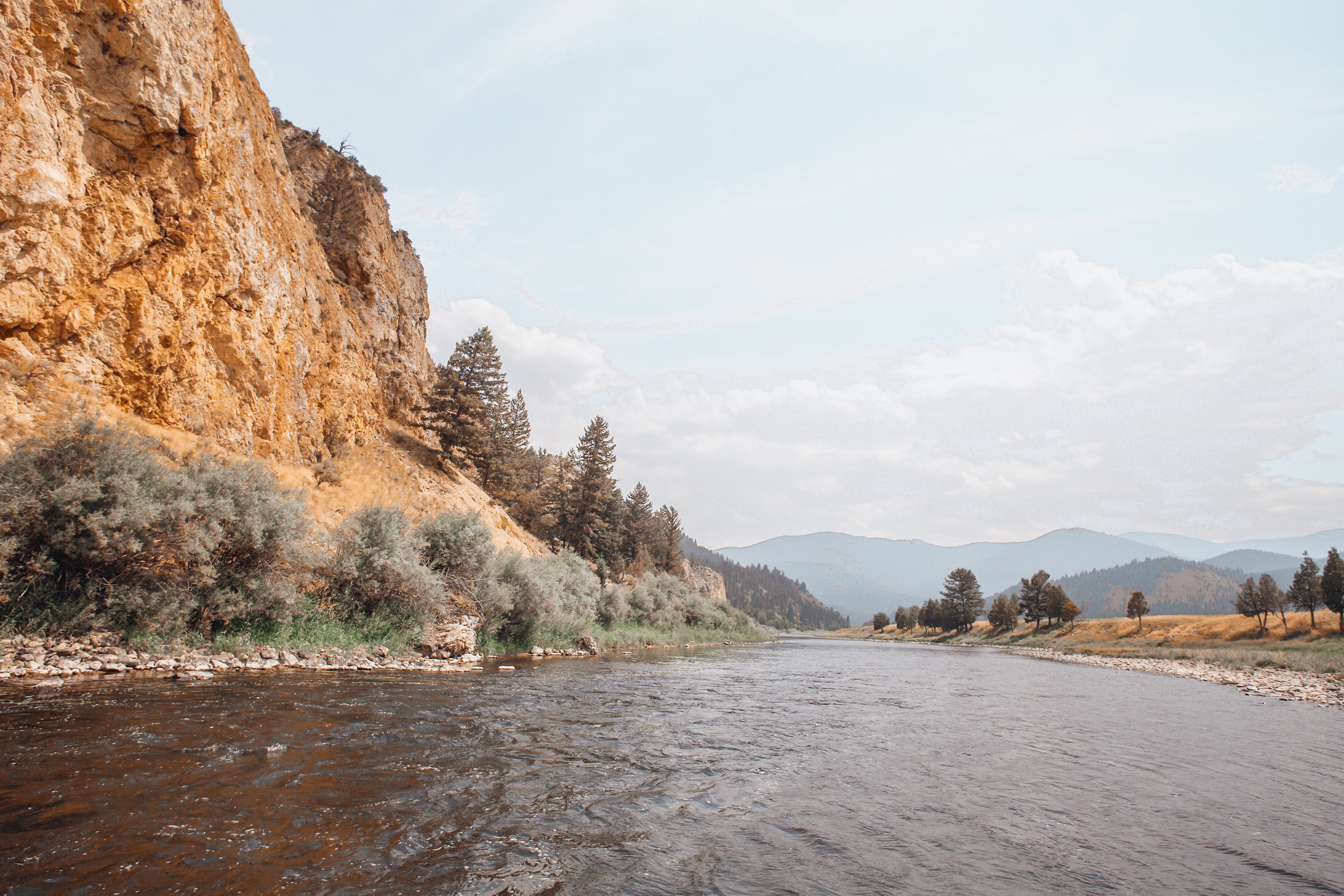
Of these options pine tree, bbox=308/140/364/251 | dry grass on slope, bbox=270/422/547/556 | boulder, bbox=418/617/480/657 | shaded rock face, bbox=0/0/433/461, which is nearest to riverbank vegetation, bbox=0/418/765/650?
boulder, bbox=418/617/480/657

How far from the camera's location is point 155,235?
792 inches

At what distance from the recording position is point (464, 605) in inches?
918

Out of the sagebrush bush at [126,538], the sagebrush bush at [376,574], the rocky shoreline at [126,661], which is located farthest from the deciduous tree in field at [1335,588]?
the sagebrush bush at [126,538]

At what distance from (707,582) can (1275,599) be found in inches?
3300

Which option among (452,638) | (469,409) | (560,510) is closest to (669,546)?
(560,510)

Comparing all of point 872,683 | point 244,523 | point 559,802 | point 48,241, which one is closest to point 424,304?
point 48,241

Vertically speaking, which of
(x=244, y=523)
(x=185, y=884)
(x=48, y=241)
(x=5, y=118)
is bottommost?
(x=185, y=884)

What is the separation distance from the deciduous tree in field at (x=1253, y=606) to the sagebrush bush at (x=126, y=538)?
87.5 metres

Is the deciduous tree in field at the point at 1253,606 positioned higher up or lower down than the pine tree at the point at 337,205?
lower down

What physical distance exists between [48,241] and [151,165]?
5156mm

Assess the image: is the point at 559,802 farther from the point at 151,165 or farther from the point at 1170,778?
the point at 151,165

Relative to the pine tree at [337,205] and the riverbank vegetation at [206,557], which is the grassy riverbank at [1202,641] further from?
the pine tree at [337,205]

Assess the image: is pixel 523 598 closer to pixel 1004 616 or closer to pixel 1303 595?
pixel 1303 595

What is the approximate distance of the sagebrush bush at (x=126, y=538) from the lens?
12.0m
